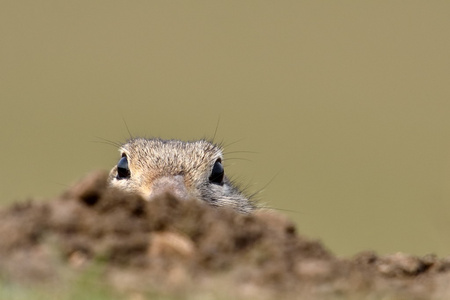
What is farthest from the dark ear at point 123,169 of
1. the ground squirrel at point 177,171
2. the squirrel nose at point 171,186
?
the squirrel nose at point 171,186

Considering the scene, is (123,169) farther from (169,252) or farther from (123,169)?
(169,252)

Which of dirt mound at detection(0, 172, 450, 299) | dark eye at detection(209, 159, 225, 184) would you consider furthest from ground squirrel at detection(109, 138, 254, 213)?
dirt mound at detection(0, 172, 450, 299)

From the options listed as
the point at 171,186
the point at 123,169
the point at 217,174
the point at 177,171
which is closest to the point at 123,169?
the point at 123,169

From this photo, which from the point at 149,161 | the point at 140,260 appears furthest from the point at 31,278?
the point at 149,161

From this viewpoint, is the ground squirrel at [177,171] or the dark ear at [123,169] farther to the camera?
the dark ear at [123,169]

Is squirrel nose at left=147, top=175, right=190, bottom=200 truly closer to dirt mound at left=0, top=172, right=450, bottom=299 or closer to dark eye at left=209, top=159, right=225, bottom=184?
dark eye at left=209, top=159, right=225, bottom=184

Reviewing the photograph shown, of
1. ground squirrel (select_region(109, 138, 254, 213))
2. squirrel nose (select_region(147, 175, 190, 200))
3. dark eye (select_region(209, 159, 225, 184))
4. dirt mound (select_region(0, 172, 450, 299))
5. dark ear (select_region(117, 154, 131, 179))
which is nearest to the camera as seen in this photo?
dirt mound (select_region(0, 172, 450, 299))

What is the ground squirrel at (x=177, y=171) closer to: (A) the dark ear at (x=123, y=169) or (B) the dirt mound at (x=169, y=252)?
(A) the dark ear at (x=123, y=169)
